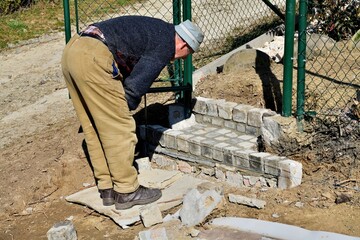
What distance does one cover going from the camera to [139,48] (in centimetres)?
479

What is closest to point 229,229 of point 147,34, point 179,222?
point 179,222

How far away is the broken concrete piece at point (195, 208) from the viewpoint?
181 inches

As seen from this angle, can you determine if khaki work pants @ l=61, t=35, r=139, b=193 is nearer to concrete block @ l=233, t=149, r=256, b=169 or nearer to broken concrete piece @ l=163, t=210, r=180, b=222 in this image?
broken concrete piece @ l=163, t=210, r=180, b=222

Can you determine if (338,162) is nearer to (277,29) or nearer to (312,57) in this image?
(312,57)

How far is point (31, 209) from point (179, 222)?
1.51 m

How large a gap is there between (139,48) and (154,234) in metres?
1.46

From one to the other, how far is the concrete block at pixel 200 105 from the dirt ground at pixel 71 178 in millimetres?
365

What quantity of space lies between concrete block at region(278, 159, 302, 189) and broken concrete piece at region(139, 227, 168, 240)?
113 centimetres

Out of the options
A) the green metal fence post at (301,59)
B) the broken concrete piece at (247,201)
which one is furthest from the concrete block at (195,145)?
the green metal fence post at (301,59)

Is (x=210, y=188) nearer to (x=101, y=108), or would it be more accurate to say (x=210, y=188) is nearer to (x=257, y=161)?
(x=257, y=161)

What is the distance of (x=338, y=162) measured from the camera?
16.4 ft

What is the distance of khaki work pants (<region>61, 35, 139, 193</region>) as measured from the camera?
4.67 meters

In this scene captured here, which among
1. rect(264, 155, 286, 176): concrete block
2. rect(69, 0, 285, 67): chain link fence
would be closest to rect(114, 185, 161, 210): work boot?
rect(264, 155, 286, 176): concrete block

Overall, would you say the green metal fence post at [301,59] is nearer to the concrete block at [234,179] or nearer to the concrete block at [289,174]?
the concrete block at [289,174]
